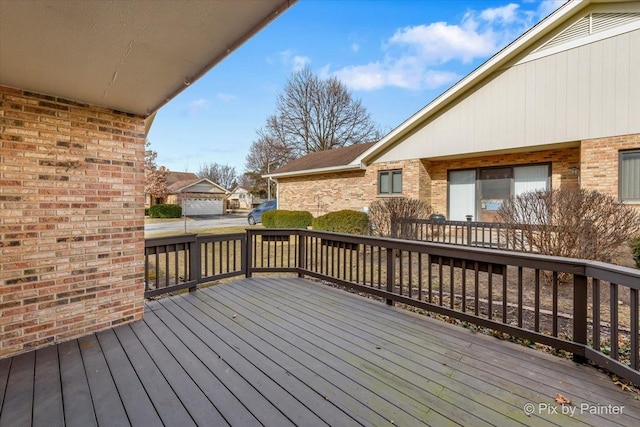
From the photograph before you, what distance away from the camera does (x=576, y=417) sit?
185 centimetres

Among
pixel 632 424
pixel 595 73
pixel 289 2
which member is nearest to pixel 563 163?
pixel 595 73

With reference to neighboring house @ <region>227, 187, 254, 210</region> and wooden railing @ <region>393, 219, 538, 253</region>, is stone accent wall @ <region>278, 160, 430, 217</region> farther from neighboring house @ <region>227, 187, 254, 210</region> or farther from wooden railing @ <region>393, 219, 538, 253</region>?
neighboring house @ <region>227, 187, 254, 210</region>

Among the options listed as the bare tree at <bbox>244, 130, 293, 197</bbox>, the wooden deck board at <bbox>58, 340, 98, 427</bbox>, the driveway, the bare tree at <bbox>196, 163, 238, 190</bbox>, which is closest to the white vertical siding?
the wooden deck board at <bbox>58, 340, 98, 427</bbox>

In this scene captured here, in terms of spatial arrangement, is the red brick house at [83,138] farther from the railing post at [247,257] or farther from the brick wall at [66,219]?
the railing post at [247,257]

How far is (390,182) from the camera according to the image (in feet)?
36.3

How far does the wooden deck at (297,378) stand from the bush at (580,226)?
112 inches

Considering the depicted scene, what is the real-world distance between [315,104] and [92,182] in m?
22.4

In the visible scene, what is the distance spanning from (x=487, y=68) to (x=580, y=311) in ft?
27.1

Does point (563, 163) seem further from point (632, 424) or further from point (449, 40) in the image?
point (632, 424)

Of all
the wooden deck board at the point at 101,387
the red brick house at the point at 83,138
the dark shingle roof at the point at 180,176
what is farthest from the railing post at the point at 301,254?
the dark shingle roof at the point at 180,176

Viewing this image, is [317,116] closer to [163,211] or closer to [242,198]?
[163,211]

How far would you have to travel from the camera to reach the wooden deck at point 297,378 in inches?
72.8

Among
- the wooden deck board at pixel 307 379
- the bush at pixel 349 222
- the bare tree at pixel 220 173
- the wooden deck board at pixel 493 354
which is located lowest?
the wooden deck board at pixel 493 354

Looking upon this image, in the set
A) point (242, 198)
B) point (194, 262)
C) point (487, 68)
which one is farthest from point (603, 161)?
point (242, 198)
